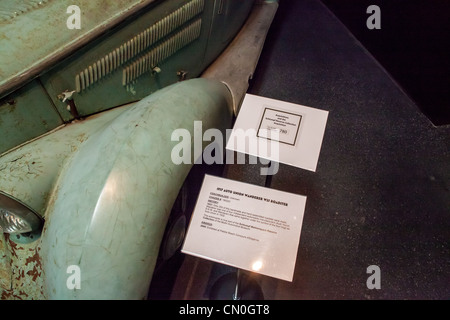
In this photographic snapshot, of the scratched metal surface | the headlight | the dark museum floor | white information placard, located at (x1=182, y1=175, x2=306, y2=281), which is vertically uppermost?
the scratched metal surface

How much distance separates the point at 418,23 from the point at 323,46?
780 mm

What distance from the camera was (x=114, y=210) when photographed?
1.03m

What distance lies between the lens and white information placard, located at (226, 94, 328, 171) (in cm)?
121

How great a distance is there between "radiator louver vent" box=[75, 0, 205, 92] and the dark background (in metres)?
1.29

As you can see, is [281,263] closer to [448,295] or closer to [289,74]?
[448,295]

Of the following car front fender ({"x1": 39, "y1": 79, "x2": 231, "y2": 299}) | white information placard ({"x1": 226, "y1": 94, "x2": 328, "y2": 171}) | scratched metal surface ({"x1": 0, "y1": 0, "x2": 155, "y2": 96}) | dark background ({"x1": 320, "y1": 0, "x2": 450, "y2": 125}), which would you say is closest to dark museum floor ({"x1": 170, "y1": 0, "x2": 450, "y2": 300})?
dark background ({"x1": 320, "y1": 0, "x2": 450, "y2": 125})

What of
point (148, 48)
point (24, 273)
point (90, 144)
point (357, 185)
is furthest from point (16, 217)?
point (357, 185)

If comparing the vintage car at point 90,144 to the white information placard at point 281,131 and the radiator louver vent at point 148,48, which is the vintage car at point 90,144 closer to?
the radiator louver vent at point 148,48

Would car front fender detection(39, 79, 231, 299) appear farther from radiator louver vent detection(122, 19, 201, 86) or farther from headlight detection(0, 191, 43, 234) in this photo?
radiator louver vent detection(122, 19, 201, 86)

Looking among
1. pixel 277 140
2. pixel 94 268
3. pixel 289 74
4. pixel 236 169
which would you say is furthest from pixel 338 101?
pixel 94 268

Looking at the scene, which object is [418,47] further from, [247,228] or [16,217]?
[16,217]

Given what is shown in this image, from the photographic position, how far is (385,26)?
7.57 feet

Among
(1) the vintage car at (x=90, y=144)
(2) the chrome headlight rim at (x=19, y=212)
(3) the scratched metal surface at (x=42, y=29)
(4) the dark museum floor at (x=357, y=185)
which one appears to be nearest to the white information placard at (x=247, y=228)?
(1) the vintage car at (x=90, y=144)

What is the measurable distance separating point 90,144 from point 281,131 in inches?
27.9
